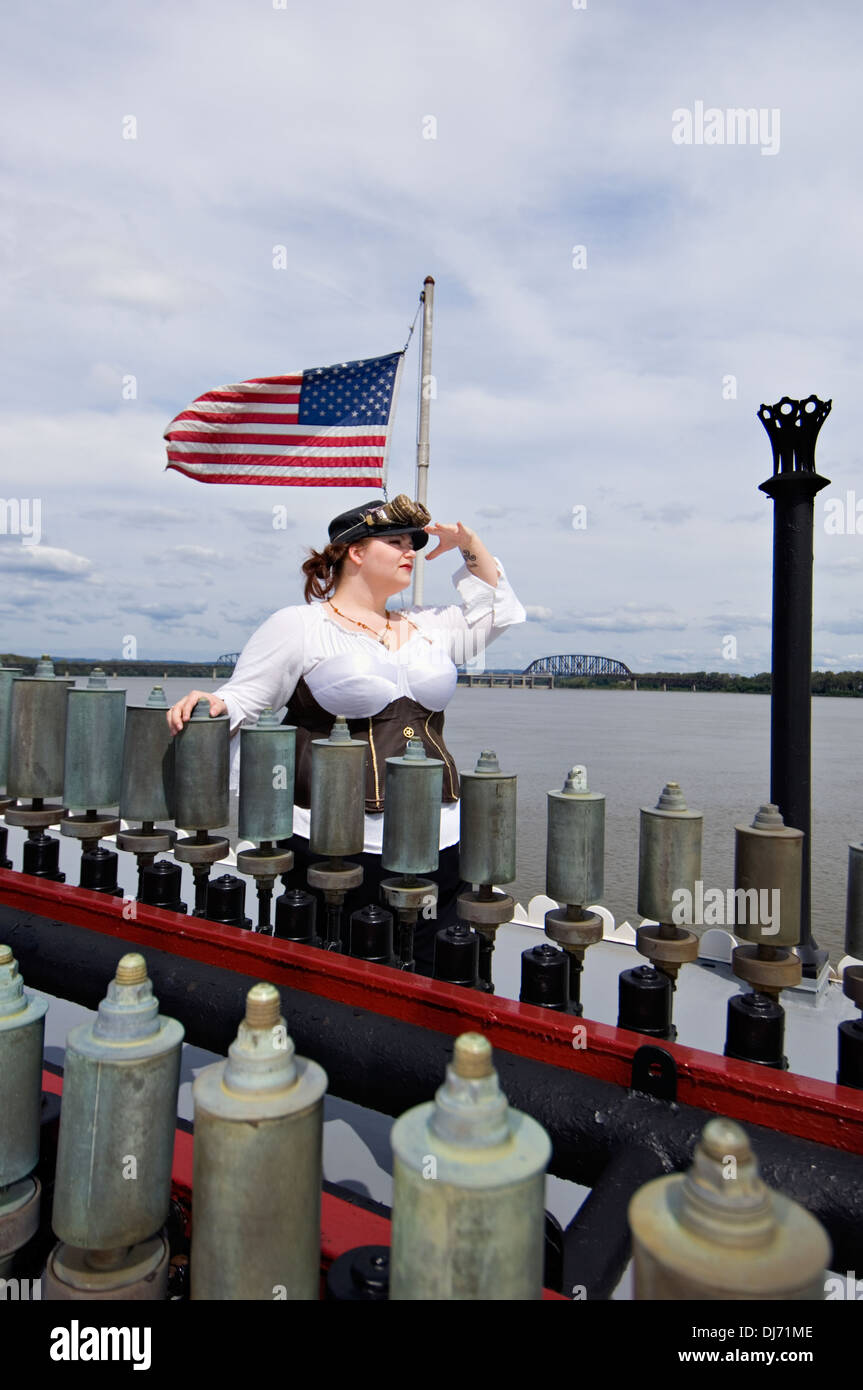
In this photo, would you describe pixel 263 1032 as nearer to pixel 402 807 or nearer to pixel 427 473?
pixel 402 807

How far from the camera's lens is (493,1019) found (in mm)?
1545

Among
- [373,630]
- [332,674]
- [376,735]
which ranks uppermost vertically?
[373,630]

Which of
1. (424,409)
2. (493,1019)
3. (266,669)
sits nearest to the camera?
(493,1019)

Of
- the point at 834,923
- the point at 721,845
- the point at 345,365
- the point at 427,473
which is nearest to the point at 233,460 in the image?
the point at 345,365

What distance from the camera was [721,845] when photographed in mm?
10805

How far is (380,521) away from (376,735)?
2.34ft

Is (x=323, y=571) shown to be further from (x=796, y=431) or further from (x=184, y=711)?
(x=796, y=431)

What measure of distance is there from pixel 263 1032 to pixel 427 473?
8300 mm

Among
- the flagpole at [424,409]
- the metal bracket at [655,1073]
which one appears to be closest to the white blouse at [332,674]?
the metal bracket at [655,1073]

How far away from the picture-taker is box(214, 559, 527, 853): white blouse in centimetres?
250

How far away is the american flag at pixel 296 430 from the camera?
5.53 metres

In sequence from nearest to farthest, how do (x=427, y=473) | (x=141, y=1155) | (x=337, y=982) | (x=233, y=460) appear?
1. (x=141, y=1155)
2. (x=337, y=982)
3. (x=233, y=460)
4. (x=427, y=473)
